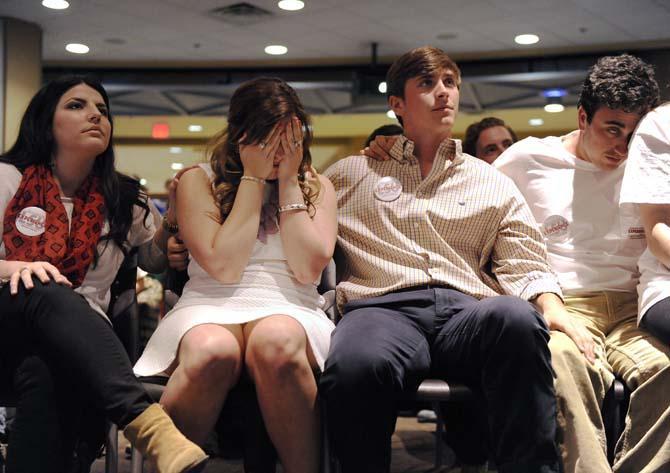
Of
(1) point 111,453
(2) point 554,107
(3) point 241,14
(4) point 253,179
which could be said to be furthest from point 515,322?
(2) point 554,107

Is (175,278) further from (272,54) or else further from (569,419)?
(272,54)

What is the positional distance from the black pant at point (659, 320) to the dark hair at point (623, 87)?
611 mm

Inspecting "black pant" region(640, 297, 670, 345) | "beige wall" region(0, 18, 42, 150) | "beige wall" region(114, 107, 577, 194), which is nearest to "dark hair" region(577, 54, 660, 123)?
"black pant" region(640, 297, 670, 345)

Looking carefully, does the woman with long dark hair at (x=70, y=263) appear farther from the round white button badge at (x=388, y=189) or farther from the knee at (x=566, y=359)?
the knee at (x=566, y=359)

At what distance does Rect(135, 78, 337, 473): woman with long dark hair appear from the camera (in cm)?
196

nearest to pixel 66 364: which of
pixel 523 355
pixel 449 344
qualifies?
pixel 449 344

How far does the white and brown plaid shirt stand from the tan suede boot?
28.2 inches

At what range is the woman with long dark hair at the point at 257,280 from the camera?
1.96m

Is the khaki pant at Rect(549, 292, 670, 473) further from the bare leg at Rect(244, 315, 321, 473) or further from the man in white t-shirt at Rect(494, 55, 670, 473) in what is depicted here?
the bare leg at Rect(244, 315, 321, 473)

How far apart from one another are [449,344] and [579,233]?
67 centimetres

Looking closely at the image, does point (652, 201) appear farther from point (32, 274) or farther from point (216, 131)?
point (216, 131)

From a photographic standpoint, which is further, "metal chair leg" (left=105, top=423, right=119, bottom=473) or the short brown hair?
the short brown hair

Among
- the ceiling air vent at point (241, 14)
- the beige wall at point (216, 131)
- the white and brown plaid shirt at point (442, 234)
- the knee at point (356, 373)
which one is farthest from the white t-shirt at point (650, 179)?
the beige wall at point (216, 131)

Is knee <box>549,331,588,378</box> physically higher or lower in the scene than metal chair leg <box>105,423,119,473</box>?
higher
